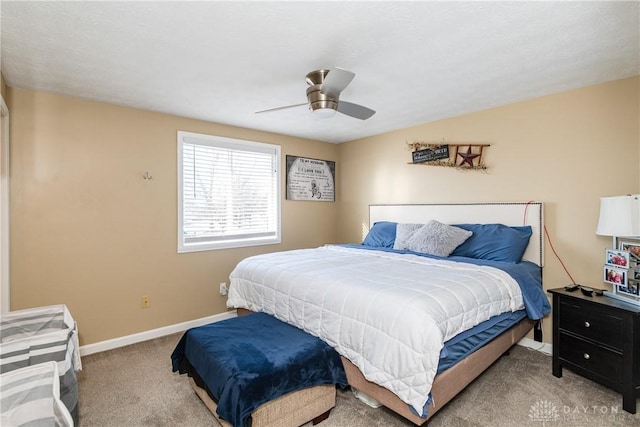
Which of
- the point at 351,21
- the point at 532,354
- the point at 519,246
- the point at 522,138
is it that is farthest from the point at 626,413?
the point at 351,21

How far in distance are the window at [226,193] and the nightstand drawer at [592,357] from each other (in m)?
3.20

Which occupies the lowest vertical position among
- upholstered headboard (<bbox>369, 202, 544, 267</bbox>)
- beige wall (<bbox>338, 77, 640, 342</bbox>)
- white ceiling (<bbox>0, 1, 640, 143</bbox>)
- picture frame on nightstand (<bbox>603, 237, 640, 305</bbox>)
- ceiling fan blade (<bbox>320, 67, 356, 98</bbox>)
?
picture frame on nightstand (<bbox>603, 237, 640, 305</bbox>)

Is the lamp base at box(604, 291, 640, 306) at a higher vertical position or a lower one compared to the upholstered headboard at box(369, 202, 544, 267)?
lower

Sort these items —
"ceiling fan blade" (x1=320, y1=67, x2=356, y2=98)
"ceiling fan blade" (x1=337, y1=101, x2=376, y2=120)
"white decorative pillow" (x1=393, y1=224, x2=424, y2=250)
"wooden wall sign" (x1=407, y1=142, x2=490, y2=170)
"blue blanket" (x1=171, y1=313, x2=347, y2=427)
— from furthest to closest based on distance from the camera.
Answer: "white decorative pillow" (x1=393, y1=224, x2=424, y2=250) < "wooden wall sign" (x1=407, y1=142, x2=490, y2=170) < "ceiling fan blade" (x1=337, y1=101, x2=376, y2=120) < "ceiling fan blade" (x1=320, y1=67, x2=356, y2=98) < "blue blanket" (x1=171, y1=313, x2=347, y2=427)

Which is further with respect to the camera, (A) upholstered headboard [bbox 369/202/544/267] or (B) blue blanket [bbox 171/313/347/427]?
(A) upholstered headboard [bbox 369/202/544/267]

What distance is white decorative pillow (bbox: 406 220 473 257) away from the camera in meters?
3.08

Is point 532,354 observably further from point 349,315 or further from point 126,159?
point 126,159

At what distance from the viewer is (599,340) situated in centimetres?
217

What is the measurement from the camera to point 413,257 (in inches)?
119

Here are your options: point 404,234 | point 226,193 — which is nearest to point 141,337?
point 226,193

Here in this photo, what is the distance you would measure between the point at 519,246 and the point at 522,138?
3.49 feet

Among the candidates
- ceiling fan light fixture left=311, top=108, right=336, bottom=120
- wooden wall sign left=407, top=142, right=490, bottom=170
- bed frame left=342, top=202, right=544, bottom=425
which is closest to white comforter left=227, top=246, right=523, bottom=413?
bed frame left=342, top=202, right=544, bottom=425

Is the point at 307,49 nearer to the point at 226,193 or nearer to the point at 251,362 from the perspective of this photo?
the point at 251,362

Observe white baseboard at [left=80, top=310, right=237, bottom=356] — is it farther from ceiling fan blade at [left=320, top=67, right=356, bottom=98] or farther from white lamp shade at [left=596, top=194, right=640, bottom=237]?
white lamp shade at [left=596, top=194, right=640, bottom=237]
